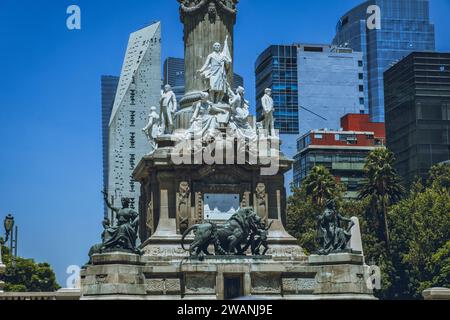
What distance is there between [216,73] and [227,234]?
10.1 meters

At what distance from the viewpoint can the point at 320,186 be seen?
89938 mm

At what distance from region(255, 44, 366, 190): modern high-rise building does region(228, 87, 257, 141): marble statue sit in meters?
116

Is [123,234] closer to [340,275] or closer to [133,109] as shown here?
[340,275]

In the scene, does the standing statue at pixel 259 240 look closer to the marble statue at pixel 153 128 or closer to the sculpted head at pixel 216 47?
the marble statue at pixel 153 128

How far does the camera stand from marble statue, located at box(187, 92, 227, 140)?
5047 cm

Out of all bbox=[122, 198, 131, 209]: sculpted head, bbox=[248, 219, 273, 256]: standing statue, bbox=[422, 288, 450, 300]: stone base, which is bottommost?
bbox=[422, 288, 450, 300]: stone base

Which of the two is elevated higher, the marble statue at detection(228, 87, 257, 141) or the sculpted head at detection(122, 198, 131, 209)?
the marble statue at detection(228, 87, 257, 141)

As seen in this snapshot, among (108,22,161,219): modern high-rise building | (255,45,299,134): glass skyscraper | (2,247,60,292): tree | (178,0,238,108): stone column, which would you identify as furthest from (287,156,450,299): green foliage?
(255,45,299,134): glass skyscraper

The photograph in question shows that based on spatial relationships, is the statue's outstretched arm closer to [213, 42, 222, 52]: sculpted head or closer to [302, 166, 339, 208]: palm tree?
[213, 42, 222, 52]: sculpted head

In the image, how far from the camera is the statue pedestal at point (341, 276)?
1768 inches

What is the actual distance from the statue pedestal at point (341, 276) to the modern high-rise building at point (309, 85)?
12272cm

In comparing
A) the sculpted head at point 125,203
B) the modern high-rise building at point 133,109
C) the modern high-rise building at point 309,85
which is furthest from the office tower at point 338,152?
the sculpted head at point 125,203

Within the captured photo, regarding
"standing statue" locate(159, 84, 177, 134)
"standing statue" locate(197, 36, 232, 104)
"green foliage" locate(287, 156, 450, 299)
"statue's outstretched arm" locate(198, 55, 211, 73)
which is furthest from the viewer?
"green foliage" locate(287, 156, 450, 299)

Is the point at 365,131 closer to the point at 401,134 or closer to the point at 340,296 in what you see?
the point at 401,134
